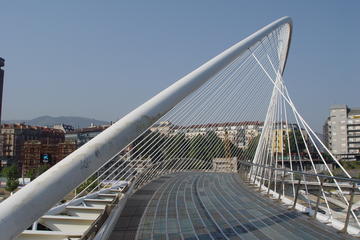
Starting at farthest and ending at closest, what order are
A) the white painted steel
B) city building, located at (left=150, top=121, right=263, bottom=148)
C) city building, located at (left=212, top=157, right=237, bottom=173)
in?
city building, located at (left=212, top=157, right=237, bottom=173) < city building, located at (left=150, top=121, right=263, bottom=148) < the white painted steel

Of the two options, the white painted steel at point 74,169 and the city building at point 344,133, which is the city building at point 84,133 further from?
the white painted steel at point 74,169

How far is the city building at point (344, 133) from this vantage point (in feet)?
247

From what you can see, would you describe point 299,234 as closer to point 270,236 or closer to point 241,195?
point 270,236

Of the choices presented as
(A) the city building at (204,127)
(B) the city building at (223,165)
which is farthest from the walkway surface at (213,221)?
(B) the city building at (223,165)

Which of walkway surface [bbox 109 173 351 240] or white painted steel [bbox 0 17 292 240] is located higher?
white painted steel [bbox 0 17 292 240]

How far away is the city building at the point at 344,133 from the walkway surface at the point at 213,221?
243 ft

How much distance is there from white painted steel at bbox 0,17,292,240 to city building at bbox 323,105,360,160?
254ft

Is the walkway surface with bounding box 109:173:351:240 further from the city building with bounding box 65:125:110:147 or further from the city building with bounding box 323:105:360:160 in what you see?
the city building with bounding box 65:125:110:147

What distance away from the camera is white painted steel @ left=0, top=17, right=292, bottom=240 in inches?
87.7

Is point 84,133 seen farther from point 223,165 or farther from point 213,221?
point 213,221

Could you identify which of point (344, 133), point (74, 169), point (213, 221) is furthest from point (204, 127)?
point (344, 133)

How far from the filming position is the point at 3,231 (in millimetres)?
2100

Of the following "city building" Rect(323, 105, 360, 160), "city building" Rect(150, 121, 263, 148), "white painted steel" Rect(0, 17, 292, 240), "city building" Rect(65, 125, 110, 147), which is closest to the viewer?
"white painted steel" Rect(0, 17, 292, 240)

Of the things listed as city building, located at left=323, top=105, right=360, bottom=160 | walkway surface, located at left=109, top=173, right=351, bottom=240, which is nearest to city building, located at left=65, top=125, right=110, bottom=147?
city building, located at left=323, top=105, right=360, bottom=160
